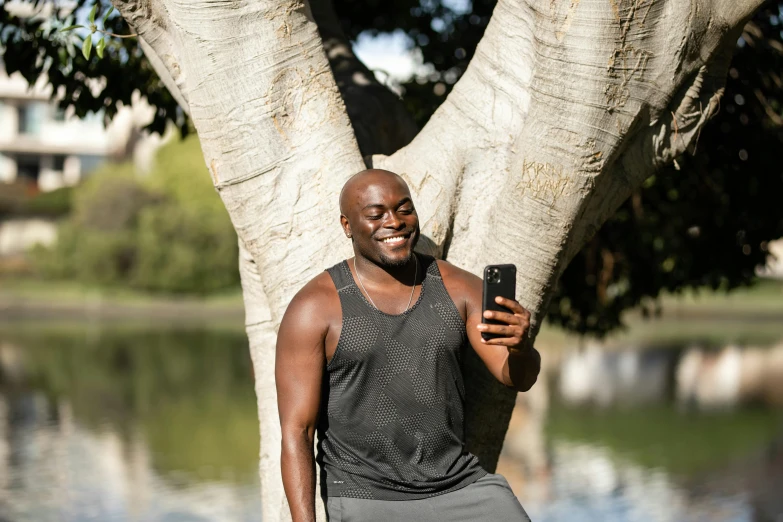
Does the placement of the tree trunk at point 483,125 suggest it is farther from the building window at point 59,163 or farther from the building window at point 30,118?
the building window at point 59,163

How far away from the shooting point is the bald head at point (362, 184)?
3.17 m

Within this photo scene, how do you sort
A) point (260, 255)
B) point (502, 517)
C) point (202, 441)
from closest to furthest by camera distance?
point (502, 517), point (260, 255), point (202, 441)

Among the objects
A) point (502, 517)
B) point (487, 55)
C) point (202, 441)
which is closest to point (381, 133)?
point (487, 55)

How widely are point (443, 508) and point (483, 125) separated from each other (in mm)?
1506

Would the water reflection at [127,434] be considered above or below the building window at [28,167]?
below

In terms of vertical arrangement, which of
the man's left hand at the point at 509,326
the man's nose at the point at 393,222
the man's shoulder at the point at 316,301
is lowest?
the man's left hand at the point at 509,326

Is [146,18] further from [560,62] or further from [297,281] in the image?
[560,62]

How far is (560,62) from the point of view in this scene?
3.51 metres

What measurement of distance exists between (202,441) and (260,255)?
36.9 ft

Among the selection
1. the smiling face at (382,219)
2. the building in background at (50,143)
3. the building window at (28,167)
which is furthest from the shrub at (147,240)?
the smiling face at (382,219)

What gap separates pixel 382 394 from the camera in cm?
306

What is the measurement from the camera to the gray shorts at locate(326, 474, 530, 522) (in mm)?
3006

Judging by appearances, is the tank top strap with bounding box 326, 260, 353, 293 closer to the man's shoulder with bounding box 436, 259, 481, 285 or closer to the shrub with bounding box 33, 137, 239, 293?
the man's shoulder with bounding box 436, 259, 481, 285

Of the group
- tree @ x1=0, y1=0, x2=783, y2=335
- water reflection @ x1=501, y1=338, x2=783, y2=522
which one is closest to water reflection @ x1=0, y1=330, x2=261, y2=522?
water reflection @ x1=501, y1=338, x2=783, y2=522
